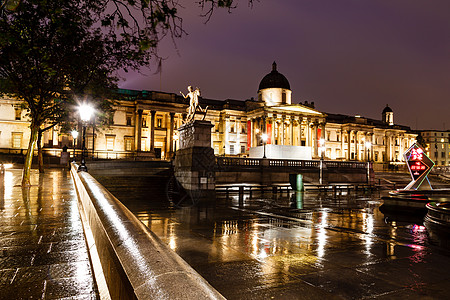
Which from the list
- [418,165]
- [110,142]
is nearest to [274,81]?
[110,142]

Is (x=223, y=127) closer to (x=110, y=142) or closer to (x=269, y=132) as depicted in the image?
(x=269, y=132)

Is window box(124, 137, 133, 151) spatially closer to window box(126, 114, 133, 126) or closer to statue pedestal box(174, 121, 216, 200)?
window box(126, 114, 133, 126)

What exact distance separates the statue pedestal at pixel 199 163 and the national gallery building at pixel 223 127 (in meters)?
24.8

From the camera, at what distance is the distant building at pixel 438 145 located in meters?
123

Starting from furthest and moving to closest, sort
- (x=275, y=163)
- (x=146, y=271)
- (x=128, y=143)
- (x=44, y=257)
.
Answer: (x=128, y=143)
(x=275, y=163)
(x=44, y=257)
(x=146, y=271)

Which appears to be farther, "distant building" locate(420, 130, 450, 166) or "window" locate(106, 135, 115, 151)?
"distant building" locate(420, 130, 450, 166)

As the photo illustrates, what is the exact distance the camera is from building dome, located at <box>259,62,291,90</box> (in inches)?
2751

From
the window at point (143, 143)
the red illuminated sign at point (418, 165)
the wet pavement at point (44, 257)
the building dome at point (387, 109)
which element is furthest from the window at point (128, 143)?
the building dome at point (387, 109)

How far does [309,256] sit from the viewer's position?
6176 mm

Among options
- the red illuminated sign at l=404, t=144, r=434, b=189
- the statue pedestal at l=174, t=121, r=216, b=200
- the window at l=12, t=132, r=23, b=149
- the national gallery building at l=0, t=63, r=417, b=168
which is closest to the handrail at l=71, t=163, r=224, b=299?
the statue pedestal at l=174, t=121, r=216, b=200

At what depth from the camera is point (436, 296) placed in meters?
4.25

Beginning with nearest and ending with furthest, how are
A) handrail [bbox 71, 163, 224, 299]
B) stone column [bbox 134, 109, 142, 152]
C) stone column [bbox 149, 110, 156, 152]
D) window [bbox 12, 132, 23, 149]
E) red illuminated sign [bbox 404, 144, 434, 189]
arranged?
handrail [bbox 71, 163, 224, 299]
red illuminated sign [bbox 404, 144, 434, 189]
window [bbox 12, 132, 23, 149]
stone column [bbox 134, 109, 142, 152]
stone column [bbox 149, 110, 156, 152]

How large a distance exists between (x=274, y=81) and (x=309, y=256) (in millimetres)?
66974

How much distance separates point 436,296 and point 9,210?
943 centimetres
